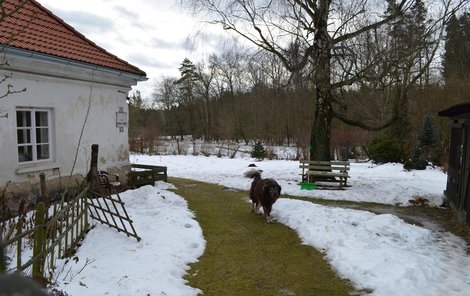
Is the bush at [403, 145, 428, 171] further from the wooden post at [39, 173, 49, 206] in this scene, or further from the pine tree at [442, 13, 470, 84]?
the wooden post at [39, 173, 49, 206]

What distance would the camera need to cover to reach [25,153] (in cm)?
832

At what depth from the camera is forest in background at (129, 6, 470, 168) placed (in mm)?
15891

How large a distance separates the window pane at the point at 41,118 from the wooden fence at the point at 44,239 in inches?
56.8

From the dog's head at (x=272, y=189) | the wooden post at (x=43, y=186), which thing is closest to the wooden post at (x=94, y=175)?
the wooden post at (x=43, y=186)

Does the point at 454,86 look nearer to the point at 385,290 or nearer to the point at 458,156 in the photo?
the point at 458,156

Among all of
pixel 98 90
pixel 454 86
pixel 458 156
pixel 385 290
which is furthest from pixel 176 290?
pixel 454 86

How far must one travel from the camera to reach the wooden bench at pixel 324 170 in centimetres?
1323

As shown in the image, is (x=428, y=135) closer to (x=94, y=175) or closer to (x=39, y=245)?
(x=94, y=175)

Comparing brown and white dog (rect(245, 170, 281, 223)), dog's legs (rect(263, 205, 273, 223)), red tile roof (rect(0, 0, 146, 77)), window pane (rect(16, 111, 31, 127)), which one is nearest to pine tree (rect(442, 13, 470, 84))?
brown and white dog (rect(245, 170, 281, 223))

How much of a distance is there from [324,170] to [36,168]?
983cm

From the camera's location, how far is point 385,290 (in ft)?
16.6

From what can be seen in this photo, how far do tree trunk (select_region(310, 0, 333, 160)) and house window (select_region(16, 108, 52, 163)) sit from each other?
348 inches

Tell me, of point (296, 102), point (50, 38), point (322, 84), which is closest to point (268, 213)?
point (322, 84)

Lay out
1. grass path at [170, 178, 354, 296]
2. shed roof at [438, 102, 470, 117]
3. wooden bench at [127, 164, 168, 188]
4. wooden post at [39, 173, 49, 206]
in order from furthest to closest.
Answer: wooden bench at [127, 164, 168, 188] < shed roof at [438, 102, 470, 117] < wooden post at [39, 173, 49, 206] < grass path at [170, 178, 354, 296]
